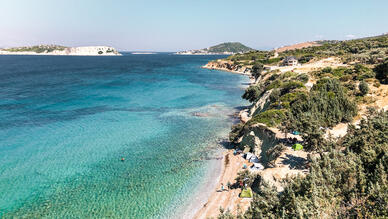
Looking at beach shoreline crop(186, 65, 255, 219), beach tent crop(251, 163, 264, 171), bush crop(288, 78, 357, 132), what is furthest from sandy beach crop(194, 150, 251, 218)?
bush crop(288, 78, 357, 132)

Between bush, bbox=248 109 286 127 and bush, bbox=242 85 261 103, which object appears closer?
bush, bbox=248 109 286 127

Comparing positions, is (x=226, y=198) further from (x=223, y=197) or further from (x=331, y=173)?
(x=331, y=173)

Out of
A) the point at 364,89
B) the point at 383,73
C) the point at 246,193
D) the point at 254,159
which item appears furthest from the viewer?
the point at 383,73

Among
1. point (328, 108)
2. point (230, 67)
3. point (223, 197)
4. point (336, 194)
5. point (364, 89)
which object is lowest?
point (223, 197)

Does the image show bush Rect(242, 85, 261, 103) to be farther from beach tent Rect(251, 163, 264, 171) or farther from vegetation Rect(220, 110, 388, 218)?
vegetation Rect(220, 110, 388, 218)

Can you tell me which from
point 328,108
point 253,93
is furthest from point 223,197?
point 253,93

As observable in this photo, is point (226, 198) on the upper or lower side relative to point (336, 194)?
lower

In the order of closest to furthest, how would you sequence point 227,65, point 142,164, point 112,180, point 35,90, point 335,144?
point 335,144 < point 112,180 < point 142,164 < point 35,90 < point 227,65

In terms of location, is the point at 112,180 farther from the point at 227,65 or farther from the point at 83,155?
the point at 227,65

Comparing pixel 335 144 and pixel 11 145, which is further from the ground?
pixel 335 144

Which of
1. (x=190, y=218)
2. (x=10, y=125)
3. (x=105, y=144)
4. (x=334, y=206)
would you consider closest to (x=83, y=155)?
(x=105, y=144)

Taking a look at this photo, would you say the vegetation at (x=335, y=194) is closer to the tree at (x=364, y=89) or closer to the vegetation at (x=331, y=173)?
the vegetation at (x=331, y=173)
